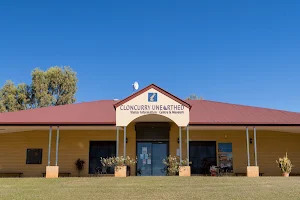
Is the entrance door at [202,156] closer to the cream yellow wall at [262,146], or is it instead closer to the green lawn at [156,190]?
the cream yellow wall at [262,146]

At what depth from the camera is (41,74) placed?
154ft

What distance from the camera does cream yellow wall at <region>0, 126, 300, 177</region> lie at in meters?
22.3

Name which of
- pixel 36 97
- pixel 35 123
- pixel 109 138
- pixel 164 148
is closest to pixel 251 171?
pixel 164 148

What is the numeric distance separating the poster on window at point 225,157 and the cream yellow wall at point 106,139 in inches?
10.4

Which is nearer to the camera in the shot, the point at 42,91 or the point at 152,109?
the point at 152,109

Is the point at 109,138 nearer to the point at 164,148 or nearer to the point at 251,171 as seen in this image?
the point at 164,148

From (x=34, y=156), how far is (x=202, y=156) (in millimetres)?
10820

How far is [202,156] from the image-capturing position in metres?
22.5

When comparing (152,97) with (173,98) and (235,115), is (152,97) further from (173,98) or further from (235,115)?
(235,115)

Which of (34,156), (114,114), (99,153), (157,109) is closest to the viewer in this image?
(157,109)

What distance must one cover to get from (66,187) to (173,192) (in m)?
4.37

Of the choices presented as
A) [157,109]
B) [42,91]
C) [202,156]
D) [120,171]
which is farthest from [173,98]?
[42,91]

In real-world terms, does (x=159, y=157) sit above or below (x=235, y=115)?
below

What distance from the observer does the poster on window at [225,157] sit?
22.3m
